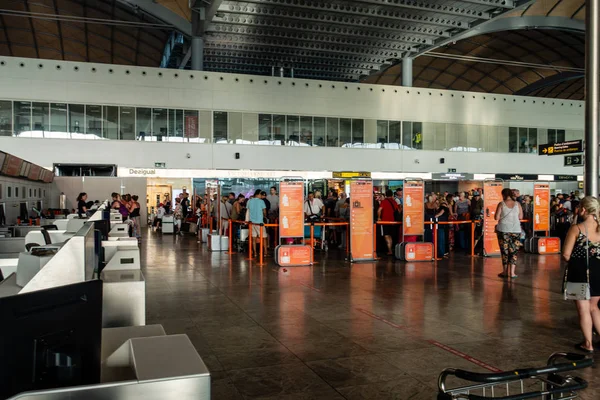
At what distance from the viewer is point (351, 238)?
1322 cm

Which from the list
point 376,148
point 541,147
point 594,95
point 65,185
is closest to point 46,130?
point 65,185

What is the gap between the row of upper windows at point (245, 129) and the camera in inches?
995

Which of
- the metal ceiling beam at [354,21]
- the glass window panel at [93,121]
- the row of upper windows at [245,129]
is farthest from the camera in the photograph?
the glass window panel at [93,121]

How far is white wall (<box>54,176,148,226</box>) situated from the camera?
2492 centimetres

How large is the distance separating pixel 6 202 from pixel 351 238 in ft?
30.7

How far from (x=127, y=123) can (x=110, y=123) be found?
2.81 ft

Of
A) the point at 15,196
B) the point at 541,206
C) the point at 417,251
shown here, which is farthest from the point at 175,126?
the point at 541,206

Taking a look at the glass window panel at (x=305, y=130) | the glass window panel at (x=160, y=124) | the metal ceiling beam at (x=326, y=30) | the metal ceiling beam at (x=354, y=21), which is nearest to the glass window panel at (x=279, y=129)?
the glass window panel at (x=305, y=130)

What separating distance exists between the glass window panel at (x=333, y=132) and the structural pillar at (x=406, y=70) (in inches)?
210

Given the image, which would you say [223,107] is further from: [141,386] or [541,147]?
[141,386]

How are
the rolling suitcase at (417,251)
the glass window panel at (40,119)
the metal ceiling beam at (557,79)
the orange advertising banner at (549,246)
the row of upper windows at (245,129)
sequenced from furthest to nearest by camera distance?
the metal ceiling beam at (557,79), the row of upper windows at (245,129), the glass window panel at (40,119), the orange advertising banner at (549,246), the rolling suitcase at (417,251)

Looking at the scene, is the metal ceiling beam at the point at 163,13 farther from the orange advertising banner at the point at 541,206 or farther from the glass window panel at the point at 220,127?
the orange advertising banner at the point at 541,206

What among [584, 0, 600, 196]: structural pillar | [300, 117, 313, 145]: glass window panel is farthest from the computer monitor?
[300, 117, 313, 145]: glass window panel

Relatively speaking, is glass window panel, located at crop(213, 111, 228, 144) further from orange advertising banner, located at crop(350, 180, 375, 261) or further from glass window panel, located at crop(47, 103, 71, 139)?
orange advertising banner, located at crop(350, 180, 375, 261)
